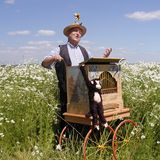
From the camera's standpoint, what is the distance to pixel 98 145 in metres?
5.45

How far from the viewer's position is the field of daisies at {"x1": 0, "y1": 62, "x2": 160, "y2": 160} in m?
5.56

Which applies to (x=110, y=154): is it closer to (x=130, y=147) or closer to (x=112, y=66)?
(x=130, y=147)

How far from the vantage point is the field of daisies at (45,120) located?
5.56 m

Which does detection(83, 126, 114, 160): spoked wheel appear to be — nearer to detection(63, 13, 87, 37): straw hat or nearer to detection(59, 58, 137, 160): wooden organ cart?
detection(59, 58, 137, 160): wooden organ cart

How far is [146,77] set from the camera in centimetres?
770

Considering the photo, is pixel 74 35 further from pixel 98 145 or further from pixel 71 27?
pixel 98 145

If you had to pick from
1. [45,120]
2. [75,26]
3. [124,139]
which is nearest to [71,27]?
[75,26]

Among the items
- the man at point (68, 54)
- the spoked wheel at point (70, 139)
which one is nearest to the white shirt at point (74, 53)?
the man at point (68, 54)

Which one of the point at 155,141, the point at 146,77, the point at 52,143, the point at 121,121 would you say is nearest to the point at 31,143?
the point at 52,143

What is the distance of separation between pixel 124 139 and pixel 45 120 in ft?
4.28

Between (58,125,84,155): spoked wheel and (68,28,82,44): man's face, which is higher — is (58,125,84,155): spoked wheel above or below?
below

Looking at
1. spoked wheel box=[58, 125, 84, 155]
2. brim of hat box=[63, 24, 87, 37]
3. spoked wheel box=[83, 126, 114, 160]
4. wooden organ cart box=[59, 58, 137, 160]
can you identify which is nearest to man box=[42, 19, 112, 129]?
brim of hat box=[63, 24, 87, 37]

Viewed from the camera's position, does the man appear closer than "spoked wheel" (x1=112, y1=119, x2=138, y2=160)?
No

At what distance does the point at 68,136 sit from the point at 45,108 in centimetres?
71
